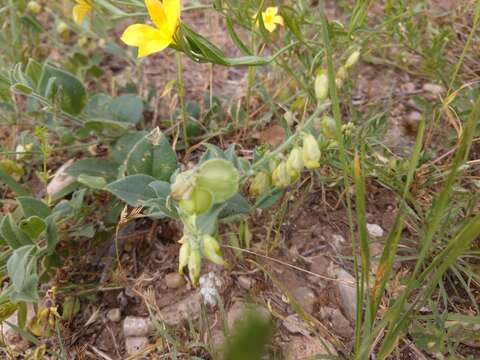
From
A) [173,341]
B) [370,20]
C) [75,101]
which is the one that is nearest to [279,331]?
[173,341]

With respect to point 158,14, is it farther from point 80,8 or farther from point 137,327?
point 137,327

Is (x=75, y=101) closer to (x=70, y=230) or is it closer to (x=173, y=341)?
(x=70, y=230)

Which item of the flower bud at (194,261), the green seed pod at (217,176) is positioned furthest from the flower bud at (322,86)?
the flower bud at (194,261)

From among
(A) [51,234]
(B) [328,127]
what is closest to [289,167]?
(B) [328,127]

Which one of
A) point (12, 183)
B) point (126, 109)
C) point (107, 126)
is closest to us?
point (12, 183)

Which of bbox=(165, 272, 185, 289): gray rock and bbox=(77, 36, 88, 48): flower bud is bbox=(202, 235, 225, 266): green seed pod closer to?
bbox=(165, 272, 185, 289): gray rock
